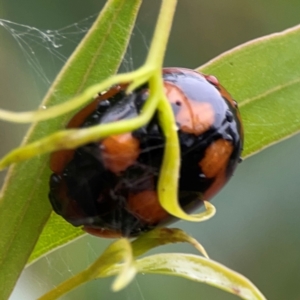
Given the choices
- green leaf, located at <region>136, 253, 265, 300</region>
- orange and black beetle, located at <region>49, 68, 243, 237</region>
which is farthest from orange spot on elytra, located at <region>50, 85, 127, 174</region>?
green leaf, located at <region>136, 253, 265, 300</region>

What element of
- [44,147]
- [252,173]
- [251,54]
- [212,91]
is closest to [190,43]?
[252,173]

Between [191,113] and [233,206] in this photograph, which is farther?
[233,206]

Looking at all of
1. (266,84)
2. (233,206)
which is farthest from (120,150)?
(233,206)

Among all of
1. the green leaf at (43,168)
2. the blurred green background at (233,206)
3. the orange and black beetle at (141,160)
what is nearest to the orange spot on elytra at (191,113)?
the orange and black beetle at (141,160)

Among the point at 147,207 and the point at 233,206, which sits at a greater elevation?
the point at 147,207

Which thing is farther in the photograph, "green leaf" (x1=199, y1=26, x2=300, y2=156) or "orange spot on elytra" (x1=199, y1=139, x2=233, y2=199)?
"green leaf" (x1=199, y1=26, x2=300, y2=156)

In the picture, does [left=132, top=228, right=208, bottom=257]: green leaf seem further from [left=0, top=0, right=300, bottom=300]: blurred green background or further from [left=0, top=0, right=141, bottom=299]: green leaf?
[left=0, top=0, right=300, bottom=300]: blurred green background

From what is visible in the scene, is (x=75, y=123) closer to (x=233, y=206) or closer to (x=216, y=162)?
(x=216, y=162)
